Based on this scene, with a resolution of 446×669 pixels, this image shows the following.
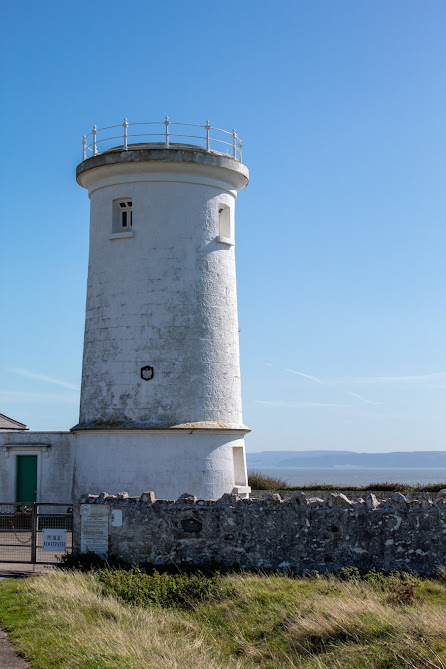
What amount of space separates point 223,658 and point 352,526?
497 centimetres

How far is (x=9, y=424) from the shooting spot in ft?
88.3

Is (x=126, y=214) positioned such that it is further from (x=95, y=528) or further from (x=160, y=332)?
(x=95, y=528)

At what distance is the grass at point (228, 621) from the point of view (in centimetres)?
987

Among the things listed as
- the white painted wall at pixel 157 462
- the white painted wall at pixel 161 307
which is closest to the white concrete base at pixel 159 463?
the white painted wall at pixel 157 462

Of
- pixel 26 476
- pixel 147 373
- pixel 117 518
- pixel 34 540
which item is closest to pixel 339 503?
pixel 117 518

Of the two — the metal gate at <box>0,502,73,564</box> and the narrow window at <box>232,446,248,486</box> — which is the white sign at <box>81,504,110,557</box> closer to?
the metal gate at <box>0,502,73,564</box>

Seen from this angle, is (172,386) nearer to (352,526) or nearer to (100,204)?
(100,204)

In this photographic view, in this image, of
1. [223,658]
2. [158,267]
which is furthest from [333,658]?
[158,267]

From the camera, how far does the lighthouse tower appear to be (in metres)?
19.6

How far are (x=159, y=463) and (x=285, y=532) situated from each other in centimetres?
531

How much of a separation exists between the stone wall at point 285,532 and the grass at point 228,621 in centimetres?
54

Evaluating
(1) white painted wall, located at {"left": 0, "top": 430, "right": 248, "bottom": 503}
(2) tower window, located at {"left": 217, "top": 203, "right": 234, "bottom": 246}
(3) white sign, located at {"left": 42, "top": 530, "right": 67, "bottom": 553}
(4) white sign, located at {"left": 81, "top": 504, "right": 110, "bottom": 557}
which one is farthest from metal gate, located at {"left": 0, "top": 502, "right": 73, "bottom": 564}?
(2) tower window, located at {"left": 217, "top": 203, "right": 234, "bottom": 246}

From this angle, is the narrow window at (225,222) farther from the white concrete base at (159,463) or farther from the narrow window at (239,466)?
the narrow window at (239,466)

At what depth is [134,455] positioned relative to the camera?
19594mm
